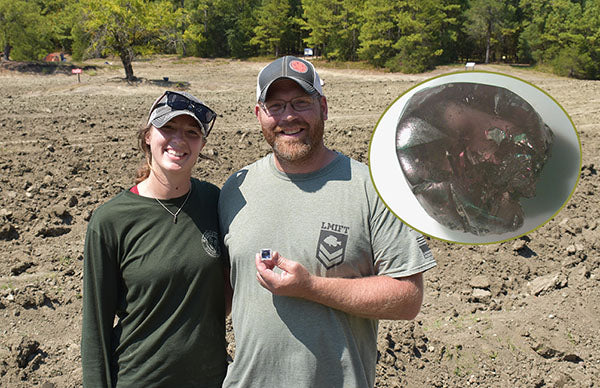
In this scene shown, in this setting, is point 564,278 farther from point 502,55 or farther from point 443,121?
point 502,55

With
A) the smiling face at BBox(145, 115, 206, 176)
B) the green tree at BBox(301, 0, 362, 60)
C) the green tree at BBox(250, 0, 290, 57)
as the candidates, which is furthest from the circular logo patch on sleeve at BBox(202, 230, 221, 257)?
the green tree at BBox(250, 0, 290, 57)

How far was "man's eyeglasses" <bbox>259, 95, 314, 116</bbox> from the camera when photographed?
2.14 metres

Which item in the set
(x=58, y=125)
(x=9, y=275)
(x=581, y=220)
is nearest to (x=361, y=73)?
(x=58, y=125)

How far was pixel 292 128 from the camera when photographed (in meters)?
2.11

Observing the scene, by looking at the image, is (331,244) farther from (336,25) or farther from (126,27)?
(336,25)

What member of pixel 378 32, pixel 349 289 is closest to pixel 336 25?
pixel 378 32

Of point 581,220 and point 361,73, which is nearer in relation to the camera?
point 581,220

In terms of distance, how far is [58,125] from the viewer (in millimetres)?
12156

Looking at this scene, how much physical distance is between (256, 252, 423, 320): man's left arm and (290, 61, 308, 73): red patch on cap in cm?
82

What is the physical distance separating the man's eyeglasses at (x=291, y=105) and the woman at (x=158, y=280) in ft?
1.25

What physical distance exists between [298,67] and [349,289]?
98 cm

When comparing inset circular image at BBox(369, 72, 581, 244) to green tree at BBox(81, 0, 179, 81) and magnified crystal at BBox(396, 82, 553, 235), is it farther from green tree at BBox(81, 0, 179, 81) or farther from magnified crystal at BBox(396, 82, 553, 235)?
green tree at BBox(81, 0, 179, 81)

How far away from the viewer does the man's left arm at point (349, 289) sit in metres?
1.85

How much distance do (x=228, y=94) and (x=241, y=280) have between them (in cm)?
1892
